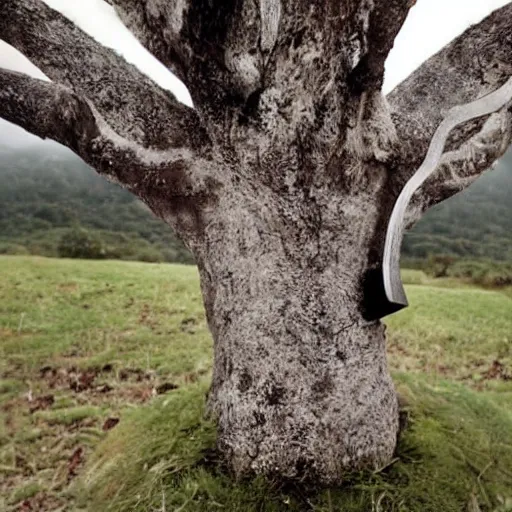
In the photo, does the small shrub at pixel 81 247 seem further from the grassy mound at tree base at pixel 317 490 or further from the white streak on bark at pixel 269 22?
the white streak on bark at pixel 269 22

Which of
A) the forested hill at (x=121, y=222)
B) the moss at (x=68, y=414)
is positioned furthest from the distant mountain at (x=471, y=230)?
the moss at (x=68, y=414)

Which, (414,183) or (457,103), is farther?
(457,103)

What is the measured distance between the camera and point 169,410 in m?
3.23

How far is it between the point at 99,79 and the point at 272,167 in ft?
3.45

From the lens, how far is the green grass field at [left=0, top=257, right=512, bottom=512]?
94.3 inches

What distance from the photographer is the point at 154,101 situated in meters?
2.66

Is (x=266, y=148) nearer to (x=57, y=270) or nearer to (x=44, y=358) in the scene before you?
(x=44, y=358)

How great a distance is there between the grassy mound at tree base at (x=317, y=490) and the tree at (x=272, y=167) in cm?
11

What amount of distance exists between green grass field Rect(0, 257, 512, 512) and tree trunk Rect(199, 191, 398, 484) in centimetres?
15

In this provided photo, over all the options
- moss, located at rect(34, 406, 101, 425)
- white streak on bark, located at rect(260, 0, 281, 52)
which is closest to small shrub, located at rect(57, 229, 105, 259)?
moss, located at rect(34, 406, 101, 425)

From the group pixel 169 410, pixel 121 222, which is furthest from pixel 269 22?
pixel 121 222

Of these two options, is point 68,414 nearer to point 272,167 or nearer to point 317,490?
point 317,490

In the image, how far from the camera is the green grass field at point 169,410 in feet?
7.86

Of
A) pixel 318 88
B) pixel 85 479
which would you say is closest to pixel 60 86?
pixel 318 88
